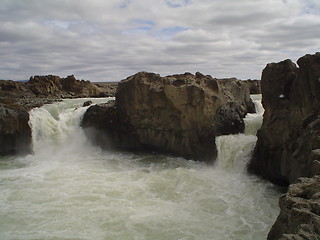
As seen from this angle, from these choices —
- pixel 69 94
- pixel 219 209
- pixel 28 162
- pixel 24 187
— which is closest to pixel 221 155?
pixel 219 209

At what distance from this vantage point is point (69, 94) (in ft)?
95.2

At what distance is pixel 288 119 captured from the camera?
10461mm

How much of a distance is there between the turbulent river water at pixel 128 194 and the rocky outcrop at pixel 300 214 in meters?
2.77

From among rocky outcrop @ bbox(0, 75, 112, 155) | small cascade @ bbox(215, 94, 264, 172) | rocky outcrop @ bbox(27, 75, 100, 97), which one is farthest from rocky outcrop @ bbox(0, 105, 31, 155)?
rocky outcrop @ bbox(27, 75, 100, 97)

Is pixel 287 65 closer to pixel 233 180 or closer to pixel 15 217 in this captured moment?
pixel 233 180

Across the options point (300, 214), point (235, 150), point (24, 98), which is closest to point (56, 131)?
point (24, 98)

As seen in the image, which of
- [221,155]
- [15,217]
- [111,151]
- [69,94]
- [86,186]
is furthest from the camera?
[69,94]

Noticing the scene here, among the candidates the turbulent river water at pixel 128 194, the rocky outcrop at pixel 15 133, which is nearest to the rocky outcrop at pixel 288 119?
the turbulent river water at pixel 128 194

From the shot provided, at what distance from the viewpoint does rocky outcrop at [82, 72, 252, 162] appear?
1394cm

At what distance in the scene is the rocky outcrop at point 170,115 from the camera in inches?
549

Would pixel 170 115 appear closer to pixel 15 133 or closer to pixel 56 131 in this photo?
pixel 56 131

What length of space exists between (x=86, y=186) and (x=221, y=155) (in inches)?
232

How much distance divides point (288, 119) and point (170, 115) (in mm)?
6024

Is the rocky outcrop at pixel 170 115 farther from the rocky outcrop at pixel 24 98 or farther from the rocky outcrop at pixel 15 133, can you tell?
the rocky outcrop at pixel 24 98
